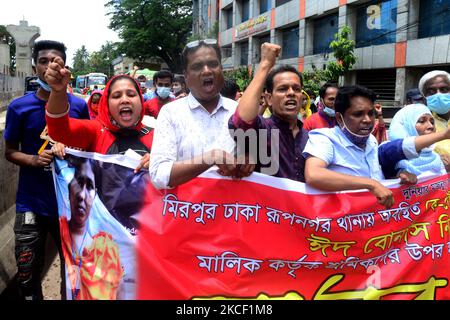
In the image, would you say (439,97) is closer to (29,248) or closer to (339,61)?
(29,248)

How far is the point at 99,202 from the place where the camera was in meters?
2.32

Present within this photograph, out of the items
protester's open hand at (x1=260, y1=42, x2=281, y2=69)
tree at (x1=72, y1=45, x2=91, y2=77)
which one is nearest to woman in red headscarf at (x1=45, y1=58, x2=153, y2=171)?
protester's open hand at (x1=260, y1=42, x2=281, y2=69)

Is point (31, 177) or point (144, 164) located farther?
point (31, 177)

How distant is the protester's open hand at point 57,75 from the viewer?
7.14 ft

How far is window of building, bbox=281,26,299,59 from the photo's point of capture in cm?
2441

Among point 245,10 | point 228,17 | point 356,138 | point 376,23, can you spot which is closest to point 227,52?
A: point 228,17

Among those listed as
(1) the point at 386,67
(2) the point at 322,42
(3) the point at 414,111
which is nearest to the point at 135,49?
(2) the point at 322,42

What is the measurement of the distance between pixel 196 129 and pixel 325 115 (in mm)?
2972

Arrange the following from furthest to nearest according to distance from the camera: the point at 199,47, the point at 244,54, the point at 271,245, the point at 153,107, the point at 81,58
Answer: the point at 81,58 → the point at 244,54 → the point at 153,107 → the point at 199,47 → the point at 271,245

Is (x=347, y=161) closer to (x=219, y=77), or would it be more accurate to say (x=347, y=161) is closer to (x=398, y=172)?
(x=398, y=172)

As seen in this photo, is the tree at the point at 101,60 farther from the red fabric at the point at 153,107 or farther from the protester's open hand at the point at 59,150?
the protester's open hand at the point at 59,150

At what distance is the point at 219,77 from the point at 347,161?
2.73 ft

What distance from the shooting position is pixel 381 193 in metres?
2.19

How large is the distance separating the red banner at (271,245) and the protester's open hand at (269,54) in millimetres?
576
